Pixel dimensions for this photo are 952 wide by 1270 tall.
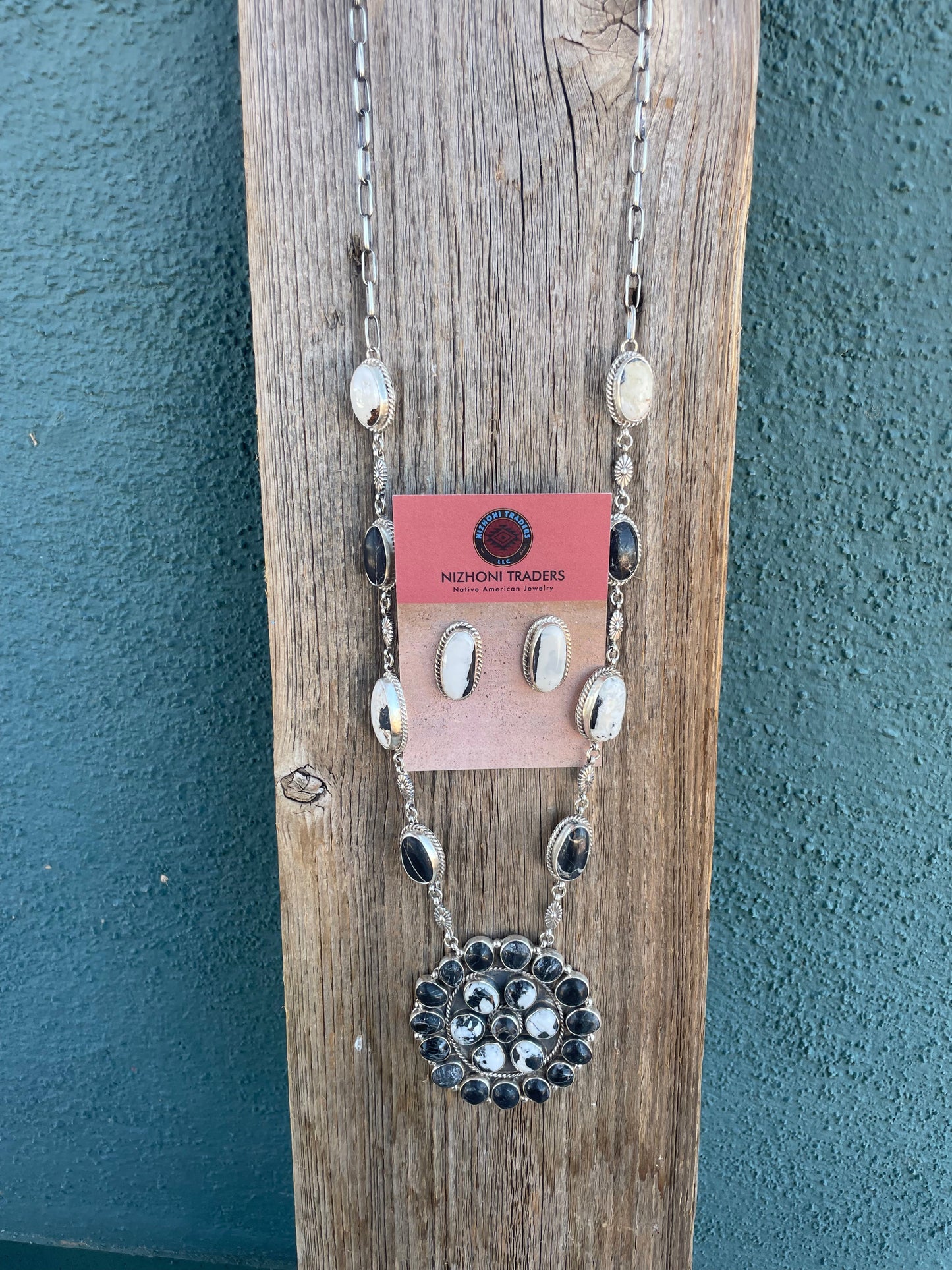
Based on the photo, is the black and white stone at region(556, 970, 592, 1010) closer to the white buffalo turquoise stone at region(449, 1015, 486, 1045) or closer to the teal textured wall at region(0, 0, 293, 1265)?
the white buffalo turquoise stone at region(449, 1015, 486, 1045)

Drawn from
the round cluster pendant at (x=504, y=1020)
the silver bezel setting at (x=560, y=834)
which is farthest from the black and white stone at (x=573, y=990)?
the silver bezel setting at (x=560, y=834)

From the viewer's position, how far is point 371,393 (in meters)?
0.62

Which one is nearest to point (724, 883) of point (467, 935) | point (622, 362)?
point (467, 935)

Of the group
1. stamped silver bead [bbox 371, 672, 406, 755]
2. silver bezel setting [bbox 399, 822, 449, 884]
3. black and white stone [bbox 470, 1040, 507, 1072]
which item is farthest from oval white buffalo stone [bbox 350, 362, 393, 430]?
black and white stone [bbox 470, 1040, 507, 1072]

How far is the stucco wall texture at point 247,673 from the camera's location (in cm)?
75

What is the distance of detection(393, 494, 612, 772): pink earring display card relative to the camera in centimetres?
63

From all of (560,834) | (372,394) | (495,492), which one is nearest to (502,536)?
(495,492)

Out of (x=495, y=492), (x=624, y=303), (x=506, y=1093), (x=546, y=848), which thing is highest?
(x=624, y=303)

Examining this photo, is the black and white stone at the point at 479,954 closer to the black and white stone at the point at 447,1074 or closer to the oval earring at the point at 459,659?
the black and white stone at the point at 447,1074

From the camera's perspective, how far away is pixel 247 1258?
3.55ft

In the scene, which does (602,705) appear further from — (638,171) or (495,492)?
(638,171)

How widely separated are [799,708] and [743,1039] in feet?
1.57

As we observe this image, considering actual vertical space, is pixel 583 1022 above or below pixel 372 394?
below

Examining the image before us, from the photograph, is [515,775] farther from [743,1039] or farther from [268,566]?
[743,1039]
